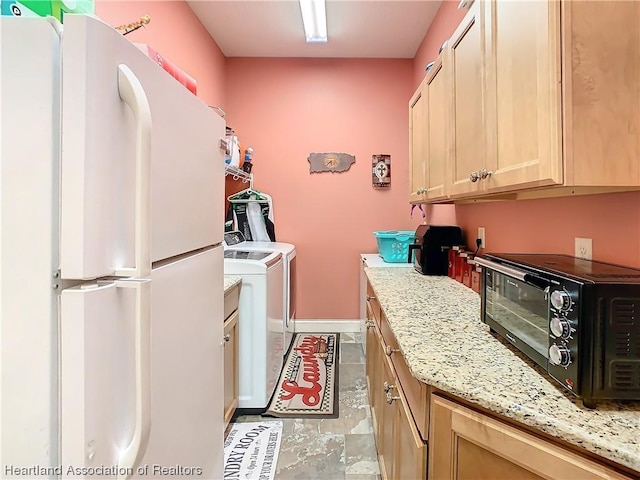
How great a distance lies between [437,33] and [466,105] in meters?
1.77

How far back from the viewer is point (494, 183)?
1265 millimetres

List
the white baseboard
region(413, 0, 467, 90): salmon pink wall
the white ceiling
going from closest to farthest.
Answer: region(413, 0, 467, 90): salmon pink wall → the white ceiling → the white baseboard

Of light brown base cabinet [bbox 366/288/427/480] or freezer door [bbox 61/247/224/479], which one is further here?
light brown base cabinet [bbox 366/288/427/480]

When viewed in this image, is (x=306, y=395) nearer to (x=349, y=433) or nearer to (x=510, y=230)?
(x=349, y=433)

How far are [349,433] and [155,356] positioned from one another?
1.61 meters

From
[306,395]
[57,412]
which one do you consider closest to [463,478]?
[57,412]

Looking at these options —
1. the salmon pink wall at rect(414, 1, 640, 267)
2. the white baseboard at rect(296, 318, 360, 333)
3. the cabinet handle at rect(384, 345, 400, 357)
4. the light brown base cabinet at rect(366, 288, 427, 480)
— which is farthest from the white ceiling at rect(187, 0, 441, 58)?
the white baseboard at rect(296, 318, 360, 333)

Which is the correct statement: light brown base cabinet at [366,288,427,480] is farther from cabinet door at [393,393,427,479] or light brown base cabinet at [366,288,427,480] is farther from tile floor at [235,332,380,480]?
tile floor at [235,332,380,480]

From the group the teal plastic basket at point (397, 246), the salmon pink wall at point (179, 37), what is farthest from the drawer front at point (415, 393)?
the salmon pink wall at point (179, 37)

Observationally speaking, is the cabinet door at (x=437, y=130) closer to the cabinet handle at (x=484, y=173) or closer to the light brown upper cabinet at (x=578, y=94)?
the cabinet handle at (x=484, y=173)

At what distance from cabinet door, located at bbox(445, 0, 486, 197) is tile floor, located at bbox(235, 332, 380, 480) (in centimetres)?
140

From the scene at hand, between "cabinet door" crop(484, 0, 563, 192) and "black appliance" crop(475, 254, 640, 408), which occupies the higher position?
"cabinet door" crop(484, 0, 563, 192)

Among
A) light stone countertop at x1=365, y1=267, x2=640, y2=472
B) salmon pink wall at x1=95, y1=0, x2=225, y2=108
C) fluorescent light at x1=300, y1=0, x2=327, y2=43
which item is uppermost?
fluorescent light at x1=300, y1=0, x2=327, y2=43

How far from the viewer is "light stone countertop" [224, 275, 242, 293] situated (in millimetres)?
1980
